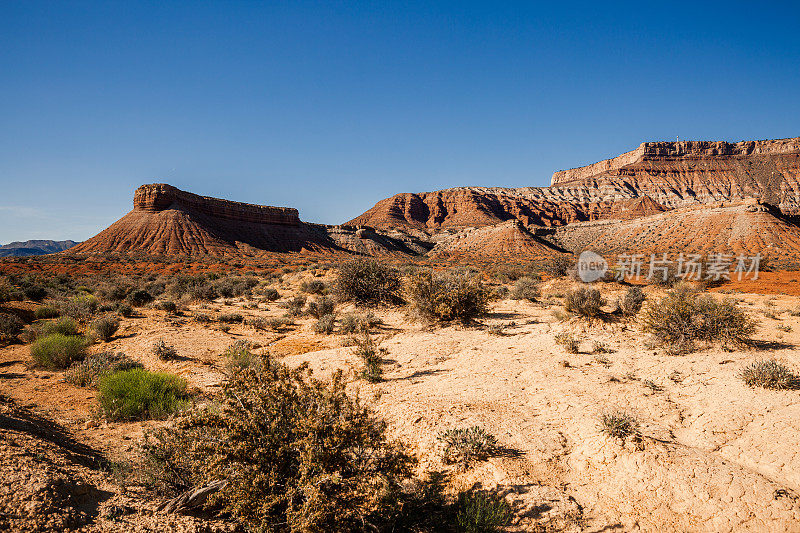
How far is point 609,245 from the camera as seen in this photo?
65.4m

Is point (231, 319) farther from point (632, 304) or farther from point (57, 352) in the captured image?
point (632, 304)

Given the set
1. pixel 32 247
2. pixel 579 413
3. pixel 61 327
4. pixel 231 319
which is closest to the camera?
pixel 579 413

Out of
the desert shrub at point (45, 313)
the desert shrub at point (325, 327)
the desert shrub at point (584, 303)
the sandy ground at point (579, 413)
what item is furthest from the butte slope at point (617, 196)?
the desert shrub at point (45, 313)

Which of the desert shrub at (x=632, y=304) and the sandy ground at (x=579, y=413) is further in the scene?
the desert shrub at (x=632, y=304)

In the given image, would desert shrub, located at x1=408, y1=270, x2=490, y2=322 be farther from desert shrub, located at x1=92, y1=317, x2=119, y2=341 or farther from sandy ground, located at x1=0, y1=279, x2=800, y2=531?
desert shrub, located at x1=92, y1=317, x2=119, y2=341

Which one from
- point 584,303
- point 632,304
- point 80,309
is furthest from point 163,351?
point 632,304

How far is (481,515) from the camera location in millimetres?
3820

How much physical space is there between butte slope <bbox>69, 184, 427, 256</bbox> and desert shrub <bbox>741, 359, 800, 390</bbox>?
58679 millimetres

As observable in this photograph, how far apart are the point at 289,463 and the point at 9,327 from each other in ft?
46.0

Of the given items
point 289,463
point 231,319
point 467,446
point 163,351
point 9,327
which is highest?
point 9,327

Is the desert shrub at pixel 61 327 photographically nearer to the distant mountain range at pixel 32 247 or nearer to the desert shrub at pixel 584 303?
the desert shrub at pixel 584 303

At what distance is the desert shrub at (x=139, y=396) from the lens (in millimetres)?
6477

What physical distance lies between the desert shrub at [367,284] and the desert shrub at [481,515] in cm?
1248

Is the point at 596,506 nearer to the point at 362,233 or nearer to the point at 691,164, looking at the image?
the point at 362,233
